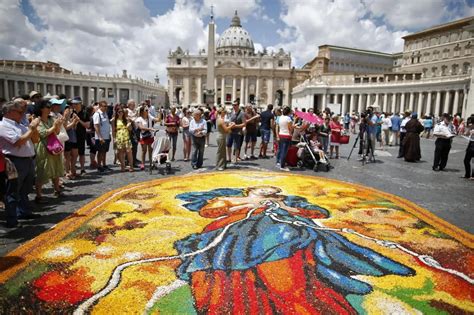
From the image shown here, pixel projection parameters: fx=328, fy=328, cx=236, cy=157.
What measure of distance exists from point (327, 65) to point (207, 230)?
302ft

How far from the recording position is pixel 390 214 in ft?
19.5

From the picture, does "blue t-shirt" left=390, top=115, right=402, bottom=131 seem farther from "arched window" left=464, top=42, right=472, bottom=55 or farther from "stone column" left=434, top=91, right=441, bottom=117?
"arched window" left=464, top=42, right=472, bottom=55

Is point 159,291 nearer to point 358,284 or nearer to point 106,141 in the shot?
point 358,284

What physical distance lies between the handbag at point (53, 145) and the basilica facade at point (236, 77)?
95069 mm

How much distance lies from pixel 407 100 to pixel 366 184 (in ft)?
197

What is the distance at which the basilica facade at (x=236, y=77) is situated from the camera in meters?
101

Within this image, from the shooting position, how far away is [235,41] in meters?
118

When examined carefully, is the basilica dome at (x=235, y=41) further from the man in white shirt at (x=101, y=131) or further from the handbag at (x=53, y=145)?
the handbag at (x=53, y=145)

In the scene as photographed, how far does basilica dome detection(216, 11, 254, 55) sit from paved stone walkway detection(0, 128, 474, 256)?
107643mm

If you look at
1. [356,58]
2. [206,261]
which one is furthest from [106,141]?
[356,58]

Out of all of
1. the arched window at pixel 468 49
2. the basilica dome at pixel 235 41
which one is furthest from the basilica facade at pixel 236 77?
the arched window at pixel 468 49

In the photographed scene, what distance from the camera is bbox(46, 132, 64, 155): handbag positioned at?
20.9 ft

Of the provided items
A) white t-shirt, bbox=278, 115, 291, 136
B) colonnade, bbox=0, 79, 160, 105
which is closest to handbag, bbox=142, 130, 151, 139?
white t-shirt, bbox=278, 115, 291, 136

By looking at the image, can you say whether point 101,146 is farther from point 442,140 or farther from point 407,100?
point 407,100
